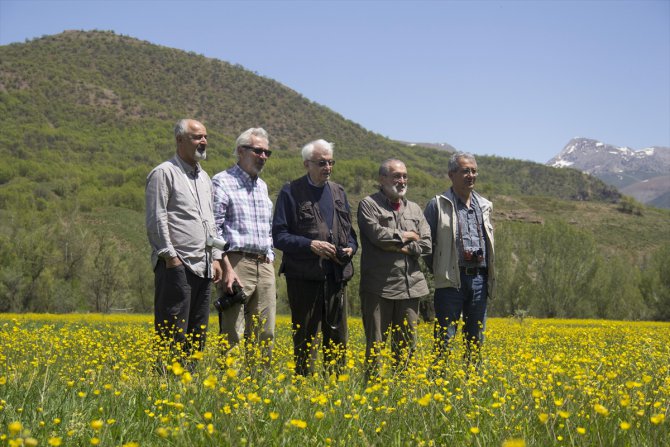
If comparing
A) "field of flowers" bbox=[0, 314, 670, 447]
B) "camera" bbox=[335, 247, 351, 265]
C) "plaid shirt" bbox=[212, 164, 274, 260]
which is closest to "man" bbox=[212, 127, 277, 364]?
"plaid shirt" bbox=[212, 164, 274, 260]

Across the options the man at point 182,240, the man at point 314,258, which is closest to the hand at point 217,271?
the man at point 182,240

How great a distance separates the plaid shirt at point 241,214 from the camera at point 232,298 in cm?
33

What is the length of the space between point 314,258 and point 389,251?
0.65 metres

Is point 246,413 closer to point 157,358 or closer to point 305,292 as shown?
point 157,358

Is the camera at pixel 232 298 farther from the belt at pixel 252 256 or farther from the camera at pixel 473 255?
the camera at pixel 473 255

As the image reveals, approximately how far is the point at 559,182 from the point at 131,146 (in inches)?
3004

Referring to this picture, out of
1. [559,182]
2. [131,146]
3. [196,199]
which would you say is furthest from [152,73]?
[196,199]

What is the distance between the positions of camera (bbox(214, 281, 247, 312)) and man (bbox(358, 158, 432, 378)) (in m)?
1.07

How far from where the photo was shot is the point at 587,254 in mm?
32906

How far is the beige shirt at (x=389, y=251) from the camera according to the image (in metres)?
5.05

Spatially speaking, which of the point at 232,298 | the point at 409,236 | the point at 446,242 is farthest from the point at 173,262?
the point at 446,242

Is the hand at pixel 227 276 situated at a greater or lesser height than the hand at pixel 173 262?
lesser

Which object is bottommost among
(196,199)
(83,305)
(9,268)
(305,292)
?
(83,305)

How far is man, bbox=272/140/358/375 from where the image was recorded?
4.88 meters
